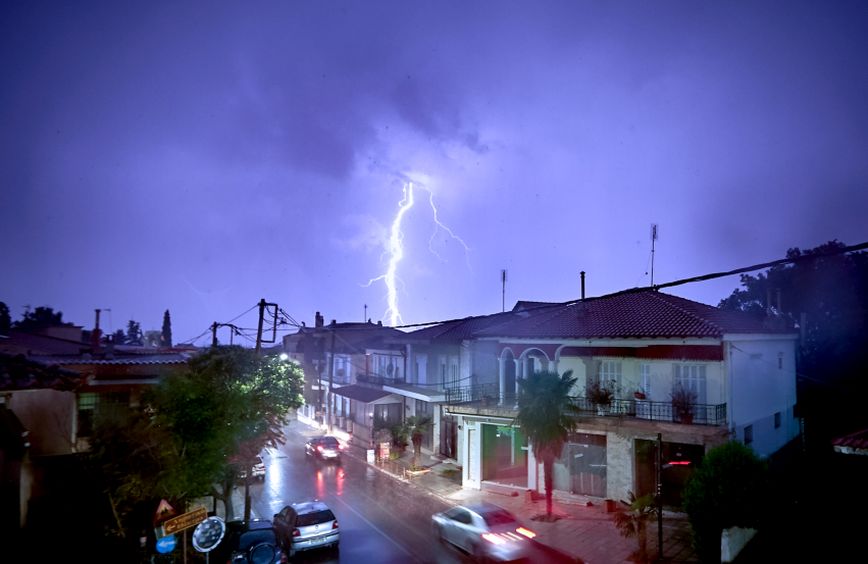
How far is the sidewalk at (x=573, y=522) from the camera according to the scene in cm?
1648

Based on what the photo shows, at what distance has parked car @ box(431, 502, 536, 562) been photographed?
15188 millimetres

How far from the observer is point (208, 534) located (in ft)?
39.7

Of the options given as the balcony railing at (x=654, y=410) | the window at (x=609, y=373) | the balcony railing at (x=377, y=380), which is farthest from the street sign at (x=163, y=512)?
the balcony railing at (x=377, y=380)

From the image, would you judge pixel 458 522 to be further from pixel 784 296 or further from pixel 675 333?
pixel 784 296

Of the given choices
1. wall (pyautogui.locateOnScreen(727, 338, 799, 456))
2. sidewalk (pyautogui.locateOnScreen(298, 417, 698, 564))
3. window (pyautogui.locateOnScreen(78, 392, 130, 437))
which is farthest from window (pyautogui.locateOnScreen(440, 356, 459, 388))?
window (pyautogui.locateOnScreen(78, 392, 130, 437))

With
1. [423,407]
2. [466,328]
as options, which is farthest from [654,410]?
[423,407]

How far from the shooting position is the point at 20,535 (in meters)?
15.6

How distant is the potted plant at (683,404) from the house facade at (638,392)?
41mm

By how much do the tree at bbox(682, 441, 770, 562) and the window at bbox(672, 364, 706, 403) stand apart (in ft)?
15.9

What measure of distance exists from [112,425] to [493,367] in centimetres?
2054

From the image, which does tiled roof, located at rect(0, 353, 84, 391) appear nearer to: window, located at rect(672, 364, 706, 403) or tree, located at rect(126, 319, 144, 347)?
window, located at rect(672, 364, 706, 403)

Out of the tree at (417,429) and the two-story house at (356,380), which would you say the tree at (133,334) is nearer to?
the two-story house at (356,380)

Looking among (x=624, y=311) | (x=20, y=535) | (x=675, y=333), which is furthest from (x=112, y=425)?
(x=624, y=311)

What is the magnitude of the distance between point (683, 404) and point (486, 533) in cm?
974
